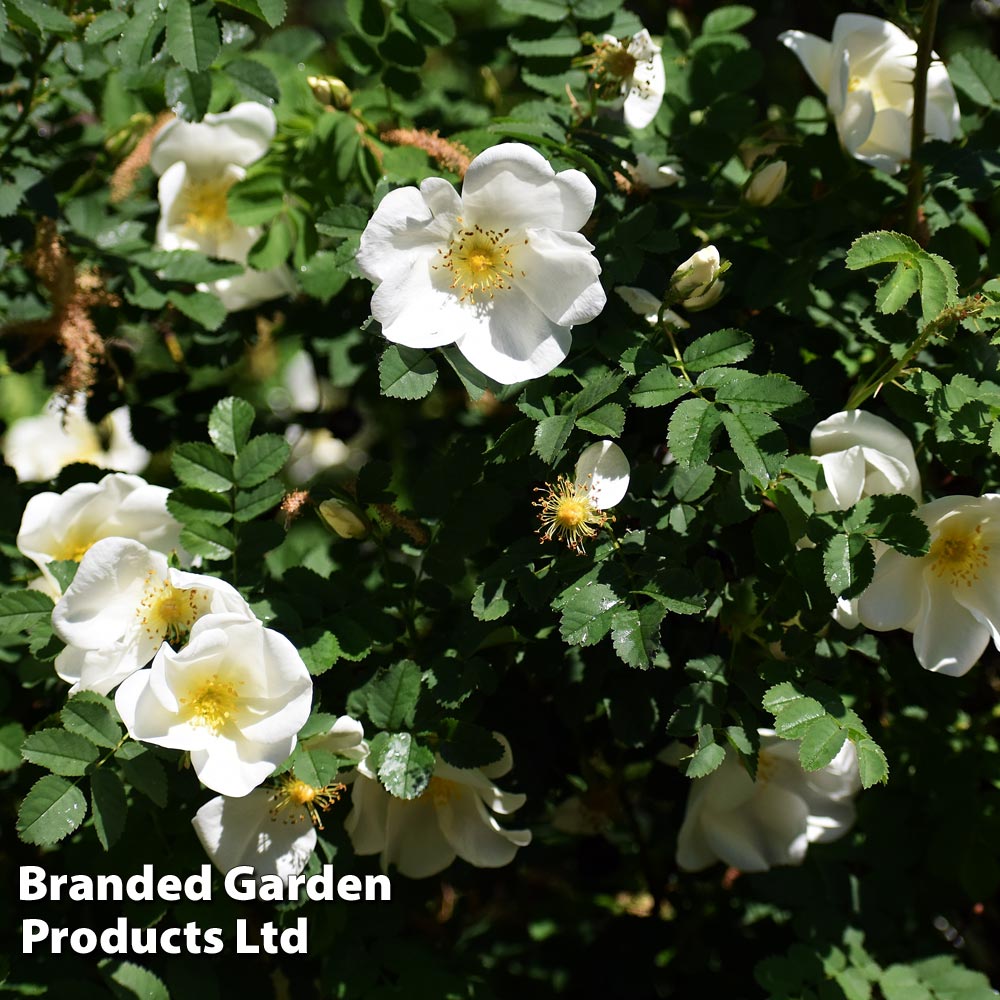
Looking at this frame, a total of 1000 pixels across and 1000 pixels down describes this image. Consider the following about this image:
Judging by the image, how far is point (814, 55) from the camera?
160 centimetres

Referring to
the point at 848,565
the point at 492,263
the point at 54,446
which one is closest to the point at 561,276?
the point at 492,263

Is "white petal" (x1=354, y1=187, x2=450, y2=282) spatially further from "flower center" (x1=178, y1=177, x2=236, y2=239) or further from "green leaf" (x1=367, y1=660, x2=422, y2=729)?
"flower center" (x1=178, y1=177, x2=236, y2=239)

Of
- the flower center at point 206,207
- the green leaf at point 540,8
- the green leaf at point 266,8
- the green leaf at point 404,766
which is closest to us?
the green leaf at point 404,766

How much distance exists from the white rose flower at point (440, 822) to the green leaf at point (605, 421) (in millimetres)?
416

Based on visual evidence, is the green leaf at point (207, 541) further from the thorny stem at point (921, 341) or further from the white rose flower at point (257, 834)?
the thorny stem at point (921, 341)

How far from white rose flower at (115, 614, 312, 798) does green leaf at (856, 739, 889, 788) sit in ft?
1.90

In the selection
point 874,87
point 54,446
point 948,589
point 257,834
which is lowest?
point 54,446

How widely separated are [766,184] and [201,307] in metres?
0.82

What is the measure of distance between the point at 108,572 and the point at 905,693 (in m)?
1.07

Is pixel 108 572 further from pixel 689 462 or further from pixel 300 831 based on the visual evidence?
pixel 689 462

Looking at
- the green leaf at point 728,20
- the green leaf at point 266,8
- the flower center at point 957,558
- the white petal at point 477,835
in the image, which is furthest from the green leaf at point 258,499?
the green leaf at point 728,20

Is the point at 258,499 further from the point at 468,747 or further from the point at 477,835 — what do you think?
the point at 477,835

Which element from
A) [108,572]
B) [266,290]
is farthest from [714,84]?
[108,572]

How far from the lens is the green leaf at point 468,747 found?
129 cm
